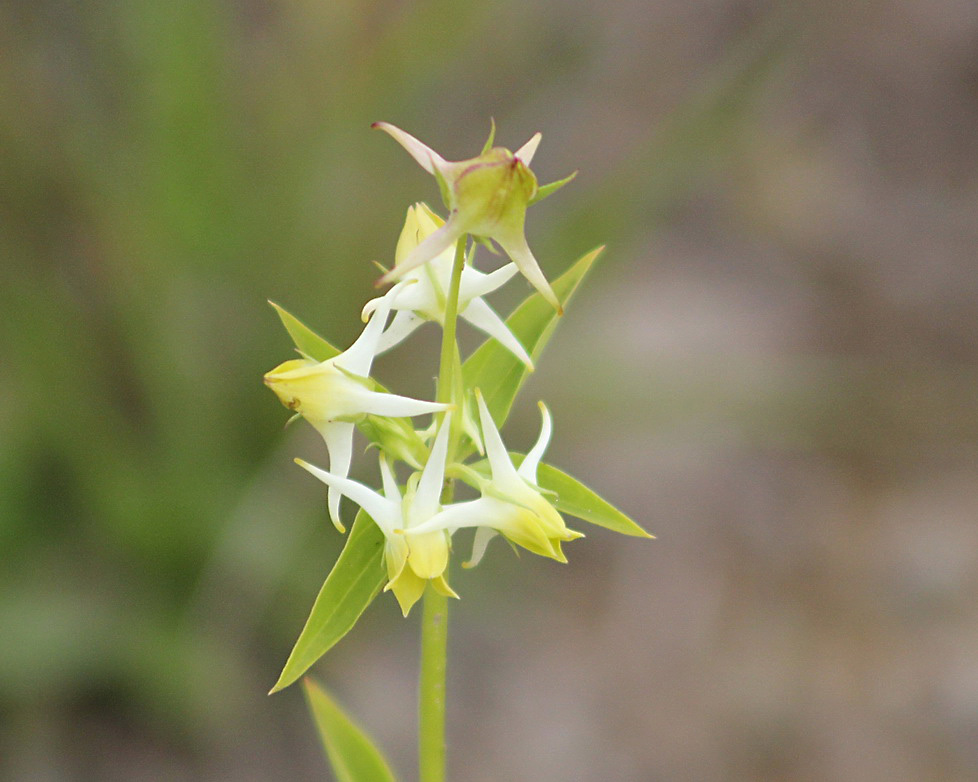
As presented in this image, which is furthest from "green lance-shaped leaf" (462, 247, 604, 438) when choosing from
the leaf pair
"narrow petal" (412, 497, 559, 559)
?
"narrow petal" (412, 497, 559, 559)

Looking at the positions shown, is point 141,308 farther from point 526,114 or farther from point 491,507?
point 491,507

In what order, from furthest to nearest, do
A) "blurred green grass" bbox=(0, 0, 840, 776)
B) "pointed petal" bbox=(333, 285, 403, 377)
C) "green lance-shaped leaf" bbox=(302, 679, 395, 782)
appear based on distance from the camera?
1. "blurred green grass" bbox=(0, 0, 840, 776)
2. "green lance-shaped leaf" bbox=(302, 679, 395, 782)
3. "pointed petal" bbox=(333, 285, 403, 377)

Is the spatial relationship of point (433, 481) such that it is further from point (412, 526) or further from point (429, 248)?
point (429, 248)

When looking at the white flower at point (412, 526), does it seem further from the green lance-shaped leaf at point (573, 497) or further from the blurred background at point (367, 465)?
the blurred background at point (367, 465)

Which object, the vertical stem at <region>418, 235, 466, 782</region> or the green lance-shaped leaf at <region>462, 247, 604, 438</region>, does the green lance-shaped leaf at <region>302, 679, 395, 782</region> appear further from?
the green lance-shaped leaf at <region>462, 247, 604, 438</region>

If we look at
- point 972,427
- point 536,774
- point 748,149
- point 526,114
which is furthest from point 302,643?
point 748,149

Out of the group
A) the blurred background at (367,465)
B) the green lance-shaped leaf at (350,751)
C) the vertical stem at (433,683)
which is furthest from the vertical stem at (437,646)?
the blurred background at (367,465)


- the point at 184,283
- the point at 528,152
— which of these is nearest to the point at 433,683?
the point at 528,152
